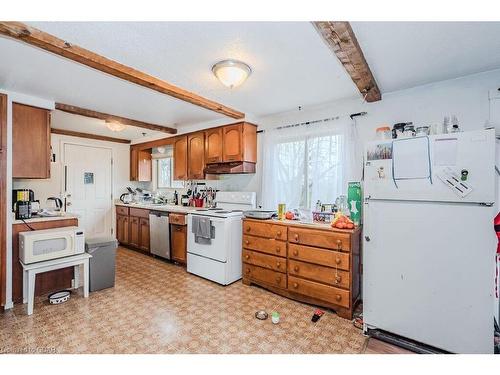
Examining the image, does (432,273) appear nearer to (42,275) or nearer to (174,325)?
(174,325)

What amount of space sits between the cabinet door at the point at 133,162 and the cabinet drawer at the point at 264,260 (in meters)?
3.48

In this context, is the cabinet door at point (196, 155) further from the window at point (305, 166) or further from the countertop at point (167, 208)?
the window at point (305, 166)

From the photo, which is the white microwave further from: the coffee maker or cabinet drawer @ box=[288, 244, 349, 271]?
cabinet drawer @ box=[288, 244, 349, 271]

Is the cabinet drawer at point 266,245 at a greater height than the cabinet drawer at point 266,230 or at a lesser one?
lesser

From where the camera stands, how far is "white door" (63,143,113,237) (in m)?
4.63

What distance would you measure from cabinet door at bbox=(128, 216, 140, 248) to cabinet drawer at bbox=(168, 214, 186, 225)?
1076mm

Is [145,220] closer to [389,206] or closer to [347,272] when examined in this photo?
[347,272]

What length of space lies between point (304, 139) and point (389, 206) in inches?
59.4

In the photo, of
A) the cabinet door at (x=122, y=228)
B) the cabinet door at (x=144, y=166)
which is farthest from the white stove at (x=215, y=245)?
the cabinet door at (x=144, y=166)

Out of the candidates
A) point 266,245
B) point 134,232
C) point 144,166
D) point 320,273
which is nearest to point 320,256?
point 320,273

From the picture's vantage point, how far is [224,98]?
292 cm

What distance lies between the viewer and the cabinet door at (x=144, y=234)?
428cm

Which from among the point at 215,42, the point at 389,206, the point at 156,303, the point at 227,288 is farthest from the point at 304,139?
the point at 156,303

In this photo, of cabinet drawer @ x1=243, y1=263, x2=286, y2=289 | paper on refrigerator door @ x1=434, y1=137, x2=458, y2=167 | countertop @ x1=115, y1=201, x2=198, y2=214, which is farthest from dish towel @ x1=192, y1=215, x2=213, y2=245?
paper on refrigerator door @ x1=434, y1=137, x2=458, y2=167
